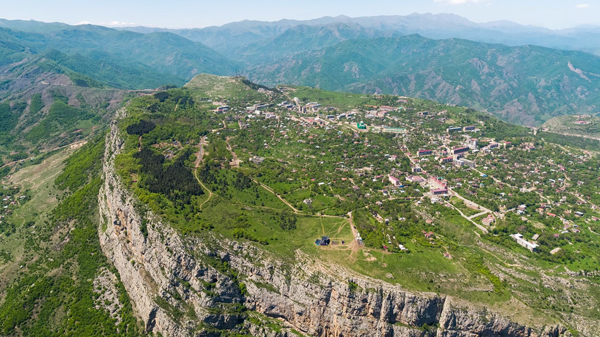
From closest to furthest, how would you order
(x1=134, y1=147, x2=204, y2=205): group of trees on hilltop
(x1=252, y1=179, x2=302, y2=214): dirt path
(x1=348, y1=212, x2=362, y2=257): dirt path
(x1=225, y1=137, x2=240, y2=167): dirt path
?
1. (x1=348, y1=212, x2=362, y2=257): dirt path
2. (x1=134, y1=147, x2=204, y2=205): group of trees on hilltop
3. (x1=252, y1=179, x2=302, y2=214): dirt path
4. (x1=225, y1=137, x2=240, y2=167): dirt path

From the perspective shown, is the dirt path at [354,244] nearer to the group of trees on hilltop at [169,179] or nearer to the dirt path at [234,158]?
the group of trees on hilltop at [169,179]

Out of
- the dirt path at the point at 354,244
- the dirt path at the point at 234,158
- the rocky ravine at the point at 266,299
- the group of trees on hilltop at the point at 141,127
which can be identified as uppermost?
the group of trees on hilltop at the point at 141,127

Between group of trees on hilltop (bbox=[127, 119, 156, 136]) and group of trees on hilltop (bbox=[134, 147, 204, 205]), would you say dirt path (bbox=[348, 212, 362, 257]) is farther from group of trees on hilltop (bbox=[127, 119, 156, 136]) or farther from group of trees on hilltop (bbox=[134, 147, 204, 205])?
group of trees on hilltop (bbox=[127, 119, 156, 136])

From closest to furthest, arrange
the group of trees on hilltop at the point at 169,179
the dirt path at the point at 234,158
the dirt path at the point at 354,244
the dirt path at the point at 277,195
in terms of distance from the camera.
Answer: the dirt path at the point at 354,244 → the group of trees on hilltop at the point at 169,179 → the dirt path at the point at 277,195 → the dirt path at the point at 234,158

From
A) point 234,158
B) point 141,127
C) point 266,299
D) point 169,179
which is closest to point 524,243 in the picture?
point 266,299

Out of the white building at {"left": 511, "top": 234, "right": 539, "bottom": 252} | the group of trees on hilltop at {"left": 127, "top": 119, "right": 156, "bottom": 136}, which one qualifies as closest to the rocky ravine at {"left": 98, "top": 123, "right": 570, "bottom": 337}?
the white building at {"left": 511, "top": 234, "right": 539, "bottom": 252}

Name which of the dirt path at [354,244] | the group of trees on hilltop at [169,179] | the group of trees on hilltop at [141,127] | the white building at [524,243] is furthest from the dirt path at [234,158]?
the white building at [524,243]

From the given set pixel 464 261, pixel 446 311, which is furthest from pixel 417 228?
pixel 446 311

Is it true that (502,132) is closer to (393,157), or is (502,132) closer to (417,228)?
(393,157)

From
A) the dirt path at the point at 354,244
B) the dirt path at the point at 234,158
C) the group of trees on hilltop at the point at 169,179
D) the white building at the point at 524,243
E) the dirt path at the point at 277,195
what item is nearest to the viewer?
the dirt path at the point at 354,244
